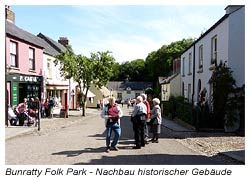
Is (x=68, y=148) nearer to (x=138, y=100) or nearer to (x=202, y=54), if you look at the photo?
(x=138, y=100)

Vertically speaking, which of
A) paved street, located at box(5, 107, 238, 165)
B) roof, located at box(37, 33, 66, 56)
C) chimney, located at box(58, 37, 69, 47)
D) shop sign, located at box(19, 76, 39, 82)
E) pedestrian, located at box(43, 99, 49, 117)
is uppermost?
chimney, located at box(58, 37, 69, 47)

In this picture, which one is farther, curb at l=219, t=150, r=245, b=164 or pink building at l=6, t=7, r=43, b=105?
pink building at l=6, t=7, r=43, b=105

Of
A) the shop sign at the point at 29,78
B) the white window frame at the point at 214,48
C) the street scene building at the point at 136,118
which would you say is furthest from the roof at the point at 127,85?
the white window frame at the point at 214,48

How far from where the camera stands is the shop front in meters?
20.4

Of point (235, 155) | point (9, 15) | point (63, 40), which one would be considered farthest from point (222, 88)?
point (63, 40)

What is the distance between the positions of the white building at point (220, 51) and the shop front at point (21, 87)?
441 inches

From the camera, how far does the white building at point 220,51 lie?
16375 mm

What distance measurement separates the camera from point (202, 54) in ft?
77.5

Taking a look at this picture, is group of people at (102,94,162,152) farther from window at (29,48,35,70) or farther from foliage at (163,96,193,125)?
window at (29,48,35,70)

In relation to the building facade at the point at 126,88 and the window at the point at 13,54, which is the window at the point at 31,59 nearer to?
the window at the point at 13,54

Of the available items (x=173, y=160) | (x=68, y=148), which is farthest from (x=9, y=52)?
(x=173, y=160)

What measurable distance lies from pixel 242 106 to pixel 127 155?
770cm

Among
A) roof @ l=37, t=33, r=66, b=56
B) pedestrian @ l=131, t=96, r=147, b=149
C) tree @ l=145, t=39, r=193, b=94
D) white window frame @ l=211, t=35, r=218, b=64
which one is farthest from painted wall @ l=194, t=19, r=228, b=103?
tree @ l=145, t=39, r=193, b=94

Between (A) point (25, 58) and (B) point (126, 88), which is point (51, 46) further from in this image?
(B) point (126, 88)
